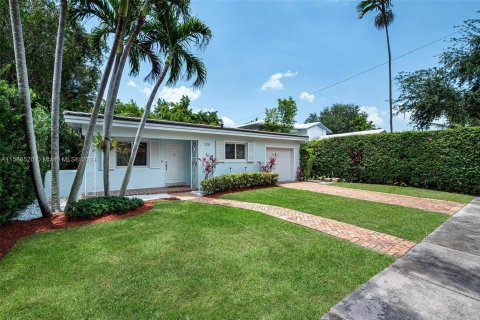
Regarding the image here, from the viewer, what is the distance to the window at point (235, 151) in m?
12.3

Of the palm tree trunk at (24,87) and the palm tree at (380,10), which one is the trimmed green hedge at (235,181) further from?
the palm tree at (380,10)

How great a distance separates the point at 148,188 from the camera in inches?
438

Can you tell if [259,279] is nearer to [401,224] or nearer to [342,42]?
[401,224]

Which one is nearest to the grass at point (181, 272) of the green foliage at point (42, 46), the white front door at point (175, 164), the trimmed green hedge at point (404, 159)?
the white front door at point (175, 164)

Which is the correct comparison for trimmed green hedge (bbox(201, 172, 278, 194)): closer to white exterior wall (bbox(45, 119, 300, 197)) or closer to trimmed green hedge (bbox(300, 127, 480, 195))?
white exterior wall (bbox(45, 119, 300, 197))

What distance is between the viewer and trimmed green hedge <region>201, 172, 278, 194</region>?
10.1 metres

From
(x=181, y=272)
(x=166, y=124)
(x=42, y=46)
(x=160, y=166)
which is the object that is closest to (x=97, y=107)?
(x=166, y=124)

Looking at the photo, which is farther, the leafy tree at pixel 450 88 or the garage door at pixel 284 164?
the leafy tree at pixel 450 88

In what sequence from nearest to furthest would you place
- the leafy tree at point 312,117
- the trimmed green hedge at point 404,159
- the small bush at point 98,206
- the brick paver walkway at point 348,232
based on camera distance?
the brick paver walkway at point 348,232 < the small bush at point 98,206 < the trimmed green hedge at point 404,159 < the leafy tree at point 312,117

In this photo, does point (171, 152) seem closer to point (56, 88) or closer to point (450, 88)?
point (56, 88)

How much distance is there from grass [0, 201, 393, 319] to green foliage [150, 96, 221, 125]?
59.0 feet

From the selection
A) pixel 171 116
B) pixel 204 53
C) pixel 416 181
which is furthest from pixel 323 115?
pixel 204 53

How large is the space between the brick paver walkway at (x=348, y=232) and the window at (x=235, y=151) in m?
→ 5.32

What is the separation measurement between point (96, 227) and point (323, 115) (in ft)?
188
